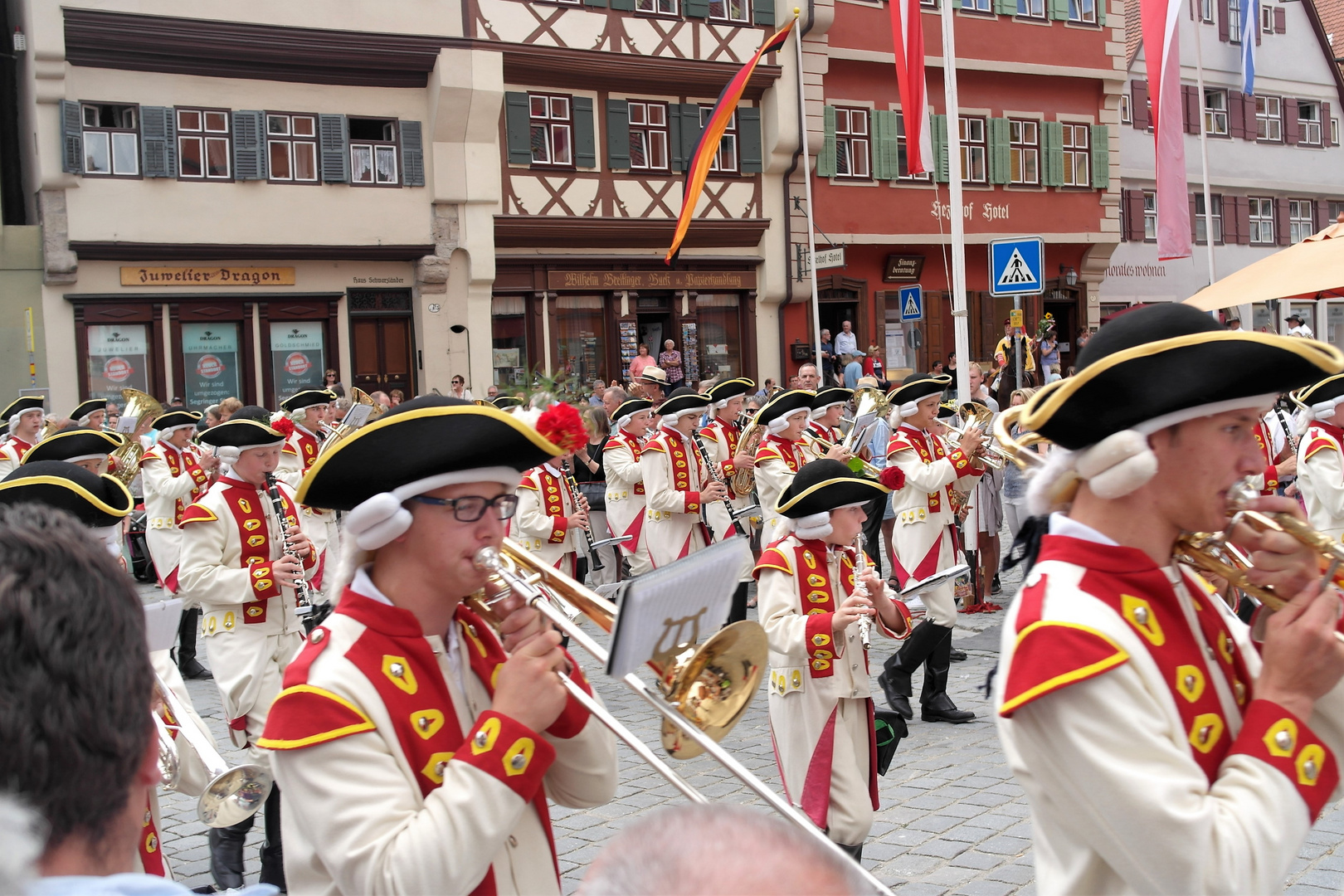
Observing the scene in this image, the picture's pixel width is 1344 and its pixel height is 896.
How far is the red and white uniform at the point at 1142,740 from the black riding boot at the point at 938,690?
19.4ft

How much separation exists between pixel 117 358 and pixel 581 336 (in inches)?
359

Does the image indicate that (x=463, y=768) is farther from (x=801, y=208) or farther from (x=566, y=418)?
(x=801, y=208)

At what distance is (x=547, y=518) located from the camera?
34.5 ft

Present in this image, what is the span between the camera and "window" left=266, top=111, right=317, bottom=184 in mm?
24000

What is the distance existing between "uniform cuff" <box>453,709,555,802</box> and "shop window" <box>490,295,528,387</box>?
2402 cm

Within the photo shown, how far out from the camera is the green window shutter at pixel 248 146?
23531 mm

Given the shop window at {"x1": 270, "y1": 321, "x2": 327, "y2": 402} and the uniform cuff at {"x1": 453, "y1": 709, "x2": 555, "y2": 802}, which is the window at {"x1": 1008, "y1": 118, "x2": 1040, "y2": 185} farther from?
the uniform cuff at {"x1": 453, "y1": 709, "x2": 555, "y2": 802}

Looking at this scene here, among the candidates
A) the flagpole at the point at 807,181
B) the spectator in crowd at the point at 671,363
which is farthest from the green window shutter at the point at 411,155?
the flagpole at the point at 807,181

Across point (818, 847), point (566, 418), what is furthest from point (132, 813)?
point (566, 418)

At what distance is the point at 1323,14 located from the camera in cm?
4656

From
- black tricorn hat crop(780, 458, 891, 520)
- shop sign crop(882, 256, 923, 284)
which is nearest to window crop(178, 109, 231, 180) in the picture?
shop sign crop(882, 256, 923, 284)

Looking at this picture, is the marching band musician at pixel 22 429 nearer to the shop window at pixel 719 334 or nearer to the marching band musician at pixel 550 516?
the marching band musician at pixel 550 516

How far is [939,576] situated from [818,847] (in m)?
4.43

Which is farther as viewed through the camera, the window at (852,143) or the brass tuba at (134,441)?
the window at (852,143)
